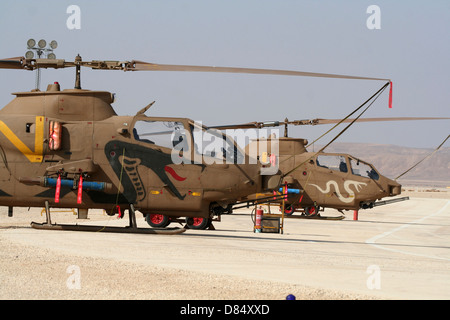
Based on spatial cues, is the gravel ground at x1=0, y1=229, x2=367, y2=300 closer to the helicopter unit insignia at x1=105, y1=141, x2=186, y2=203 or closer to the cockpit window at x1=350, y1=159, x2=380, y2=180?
the helicopter unit insignia at x1=105, y1=141, x2=186, y2=203

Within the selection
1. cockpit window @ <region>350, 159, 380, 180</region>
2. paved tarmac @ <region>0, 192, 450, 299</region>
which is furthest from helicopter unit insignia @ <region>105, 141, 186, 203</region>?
cockpit window @ <region>350, 159, 380, 180</region>

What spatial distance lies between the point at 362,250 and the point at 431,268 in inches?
130

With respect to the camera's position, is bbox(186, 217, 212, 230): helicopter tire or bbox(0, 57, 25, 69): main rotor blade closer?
bbox(0, 57, 25, 69): main rotor blade

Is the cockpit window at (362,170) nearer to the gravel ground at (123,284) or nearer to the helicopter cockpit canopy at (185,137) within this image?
the helicopter cockpit canopy at (185,137)

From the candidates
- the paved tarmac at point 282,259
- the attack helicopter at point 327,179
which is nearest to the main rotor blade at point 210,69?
the paved tarmac at point 282,259

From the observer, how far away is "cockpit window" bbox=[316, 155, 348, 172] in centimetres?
2761

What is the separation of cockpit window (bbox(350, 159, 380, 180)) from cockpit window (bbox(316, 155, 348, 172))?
0.39m

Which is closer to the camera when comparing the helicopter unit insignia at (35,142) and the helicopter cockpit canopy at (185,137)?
the helicopter unit insignia at (35,142)

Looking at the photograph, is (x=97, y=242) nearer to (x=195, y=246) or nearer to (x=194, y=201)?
(x=195, y=246)

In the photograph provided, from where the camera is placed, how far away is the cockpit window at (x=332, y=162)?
27609 mm

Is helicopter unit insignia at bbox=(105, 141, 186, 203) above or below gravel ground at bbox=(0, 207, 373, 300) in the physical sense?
above

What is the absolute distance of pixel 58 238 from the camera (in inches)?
536

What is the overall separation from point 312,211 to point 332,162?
9.06 ft

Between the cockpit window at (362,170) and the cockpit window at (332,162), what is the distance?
0.39m
